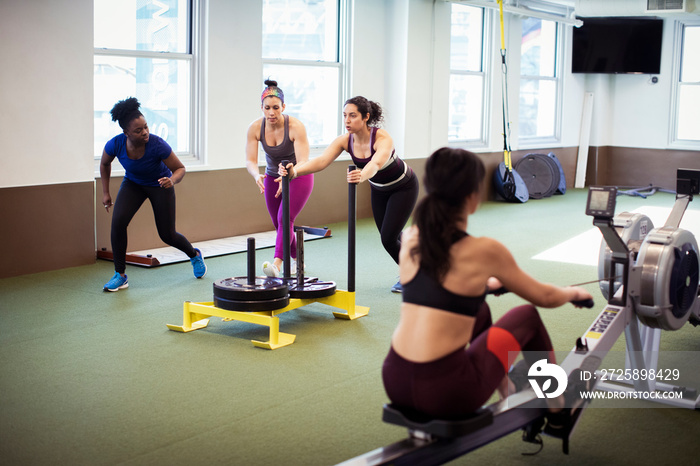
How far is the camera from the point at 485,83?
10945 mm

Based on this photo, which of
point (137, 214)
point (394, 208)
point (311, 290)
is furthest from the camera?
point (137, 214)

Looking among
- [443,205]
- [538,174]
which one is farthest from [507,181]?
[443,205]

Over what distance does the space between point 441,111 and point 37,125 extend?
538 centimetres

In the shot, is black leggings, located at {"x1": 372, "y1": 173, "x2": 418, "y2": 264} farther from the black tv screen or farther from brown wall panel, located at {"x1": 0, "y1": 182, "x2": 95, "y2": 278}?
the black tv screen

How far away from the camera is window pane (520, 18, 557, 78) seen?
1199 cm

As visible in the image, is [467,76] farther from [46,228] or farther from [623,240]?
[623,240]

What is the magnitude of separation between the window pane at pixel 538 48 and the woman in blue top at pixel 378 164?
753cm

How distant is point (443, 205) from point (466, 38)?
348 inches

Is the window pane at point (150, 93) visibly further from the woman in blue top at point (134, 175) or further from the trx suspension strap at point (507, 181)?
the trx suspension strap at point (507, 181)

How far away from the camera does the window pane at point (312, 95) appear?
8258 millimetres

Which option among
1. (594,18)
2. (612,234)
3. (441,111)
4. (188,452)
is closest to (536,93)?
(594,18)

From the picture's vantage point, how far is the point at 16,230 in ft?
19.1

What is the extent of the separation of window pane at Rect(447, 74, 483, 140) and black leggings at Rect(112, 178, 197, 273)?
18.6 ft

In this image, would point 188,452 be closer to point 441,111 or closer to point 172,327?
point 172,327
